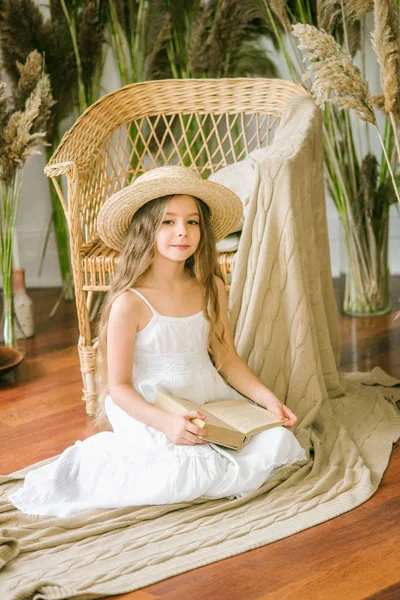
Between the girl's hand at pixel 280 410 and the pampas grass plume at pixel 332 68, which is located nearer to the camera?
the girl's hand at pixel 280 410

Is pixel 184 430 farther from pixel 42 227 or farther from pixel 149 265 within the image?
pixel 42 227

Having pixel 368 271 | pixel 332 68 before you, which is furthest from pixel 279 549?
pixel 368 271

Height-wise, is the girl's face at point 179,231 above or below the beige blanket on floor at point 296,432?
above

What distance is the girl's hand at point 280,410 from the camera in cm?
211

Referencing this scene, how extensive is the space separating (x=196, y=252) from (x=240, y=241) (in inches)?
9.0

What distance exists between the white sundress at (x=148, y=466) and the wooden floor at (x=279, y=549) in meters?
0.21

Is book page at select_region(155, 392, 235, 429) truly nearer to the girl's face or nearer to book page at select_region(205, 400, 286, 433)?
book page at select_region(205, 400, 286, 433)

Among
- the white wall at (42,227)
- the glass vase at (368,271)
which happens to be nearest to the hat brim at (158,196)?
the glass vase at (368,271)

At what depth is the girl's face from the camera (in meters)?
2.14

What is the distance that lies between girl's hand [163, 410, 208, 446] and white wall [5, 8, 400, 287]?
2298 mm

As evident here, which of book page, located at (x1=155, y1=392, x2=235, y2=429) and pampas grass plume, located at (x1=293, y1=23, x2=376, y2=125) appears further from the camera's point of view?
pampas grass plume, located at (x1=293, y1=23, x2=376, y2=125)

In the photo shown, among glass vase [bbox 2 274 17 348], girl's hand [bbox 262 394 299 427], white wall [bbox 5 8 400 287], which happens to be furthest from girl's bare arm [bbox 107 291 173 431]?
white wall [bbox 5 8 400 287]

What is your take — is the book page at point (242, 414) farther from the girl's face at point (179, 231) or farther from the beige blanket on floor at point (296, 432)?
the girl's face at point (179, 231)

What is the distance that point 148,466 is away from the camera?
1.99 m
